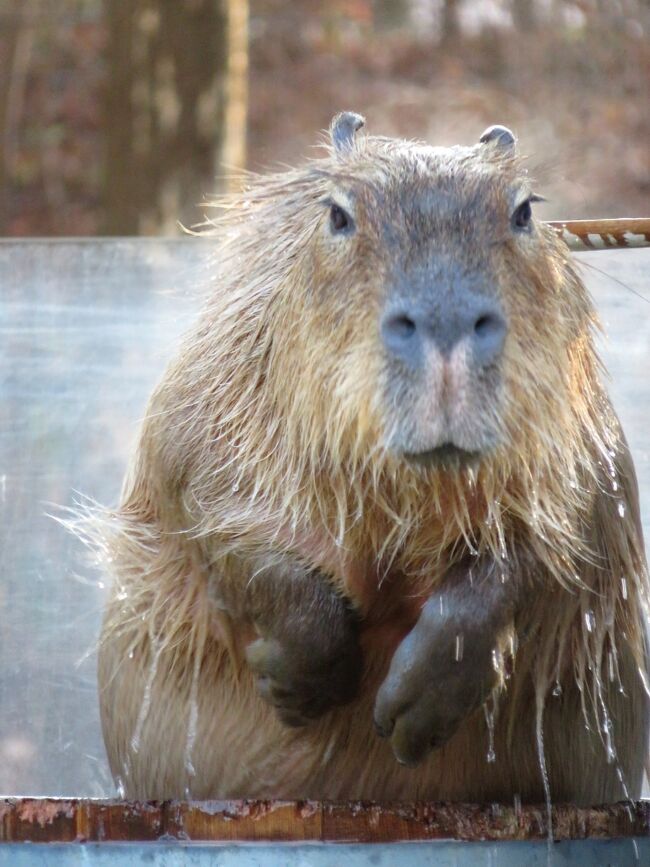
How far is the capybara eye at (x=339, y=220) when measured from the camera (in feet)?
10.9

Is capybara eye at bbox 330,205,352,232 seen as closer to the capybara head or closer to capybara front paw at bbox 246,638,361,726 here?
the capybara head

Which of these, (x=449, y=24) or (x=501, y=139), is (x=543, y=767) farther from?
(x=449, y=24)

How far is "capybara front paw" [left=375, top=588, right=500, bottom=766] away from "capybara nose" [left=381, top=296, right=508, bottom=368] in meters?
0.68

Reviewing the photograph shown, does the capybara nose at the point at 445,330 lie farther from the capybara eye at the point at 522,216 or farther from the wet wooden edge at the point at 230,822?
the wet wooden edge at the point at 230,822

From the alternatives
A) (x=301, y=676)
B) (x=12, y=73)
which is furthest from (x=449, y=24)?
(x=301, y=676)

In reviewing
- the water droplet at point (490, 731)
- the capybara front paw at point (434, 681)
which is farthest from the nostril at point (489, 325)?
the water droplet at point (490, 731)

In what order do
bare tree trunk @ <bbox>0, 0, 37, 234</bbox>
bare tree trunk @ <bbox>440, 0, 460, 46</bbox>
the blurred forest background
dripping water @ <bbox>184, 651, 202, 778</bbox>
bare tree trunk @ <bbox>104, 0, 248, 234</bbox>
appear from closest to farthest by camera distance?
dripping water @ <bbox>184, 651, 202, 778</bbox>
bare tree trunk @ <bbox>104, 0, 248, 234</bbox>
bare tree trunk @ <bbox>0, 0, 37, 234</bbox>
the blurred forest background
bare tree trunk @ <bbox>440, 0, 460, 46</bbox>

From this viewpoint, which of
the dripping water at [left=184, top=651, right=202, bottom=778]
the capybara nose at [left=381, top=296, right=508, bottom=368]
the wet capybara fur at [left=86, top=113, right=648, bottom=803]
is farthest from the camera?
the dripping water at [left=184, top=651, right=202, bottom=778]

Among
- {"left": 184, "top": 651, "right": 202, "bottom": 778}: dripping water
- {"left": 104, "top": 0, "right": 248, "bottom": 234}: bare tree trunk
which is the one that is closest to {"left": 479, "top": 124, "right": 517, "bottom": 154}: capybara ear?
{"left": 184, "top": 651, "right": 202, "bottom": 778}: dripping water

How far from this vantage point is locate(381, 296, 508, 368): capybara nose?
2.86 metres

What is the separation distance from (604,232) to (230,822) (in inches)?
69.6

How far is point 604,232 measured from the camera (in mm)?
4016

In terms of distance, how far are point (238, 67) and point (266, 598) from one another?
6.22 m

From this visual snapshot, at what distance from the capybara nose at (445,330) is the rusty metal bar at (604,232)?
3.69 feet
